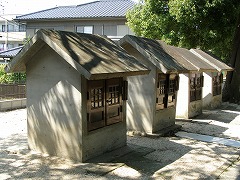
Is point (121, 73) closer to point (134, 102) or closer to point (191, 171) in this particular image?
point (191, 171)

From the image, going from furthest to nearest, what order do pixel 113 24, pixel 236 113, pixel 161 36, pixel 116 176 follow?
pixel 113 24 < pixel 161 36 < pixel 236 113 < pixel 116 176

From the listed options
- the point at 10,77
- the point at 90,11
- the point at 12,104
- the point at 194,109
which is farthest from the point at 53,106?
the point at 90,11

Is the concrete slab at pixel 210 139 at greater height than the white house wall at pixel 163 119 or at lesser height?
lesser

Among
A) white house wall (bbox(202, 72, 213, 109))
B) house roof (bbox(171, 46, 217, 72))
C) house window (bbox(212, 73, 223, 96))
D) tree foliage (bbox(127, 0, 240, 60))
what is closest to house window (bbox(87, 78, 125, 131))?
house roof (bbox(171, 46, 217, 72))

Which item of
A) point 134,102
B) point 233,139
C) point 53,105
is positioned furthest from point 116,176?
point 233,139

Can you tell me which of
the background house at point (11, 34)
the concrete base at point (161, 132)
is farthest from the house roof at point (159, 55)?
the background house at point (11, 34)

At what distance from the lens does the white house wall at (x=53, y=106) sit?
7.94 metres

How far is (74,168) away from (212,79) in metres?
12.1

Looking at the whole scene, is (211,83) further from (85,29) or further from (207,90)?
(85,29)

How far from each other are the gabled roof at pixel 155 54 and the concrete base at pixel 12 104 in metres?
7.79

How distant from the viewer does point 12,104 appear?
54.5ft

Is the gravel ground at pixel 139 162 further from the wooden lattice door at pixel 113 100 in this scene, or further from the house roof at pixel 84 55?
the house roof at pixel 84 55

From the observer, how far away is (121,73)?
798cm

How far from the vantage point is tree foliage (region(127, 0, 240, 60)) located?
59.8 ft
